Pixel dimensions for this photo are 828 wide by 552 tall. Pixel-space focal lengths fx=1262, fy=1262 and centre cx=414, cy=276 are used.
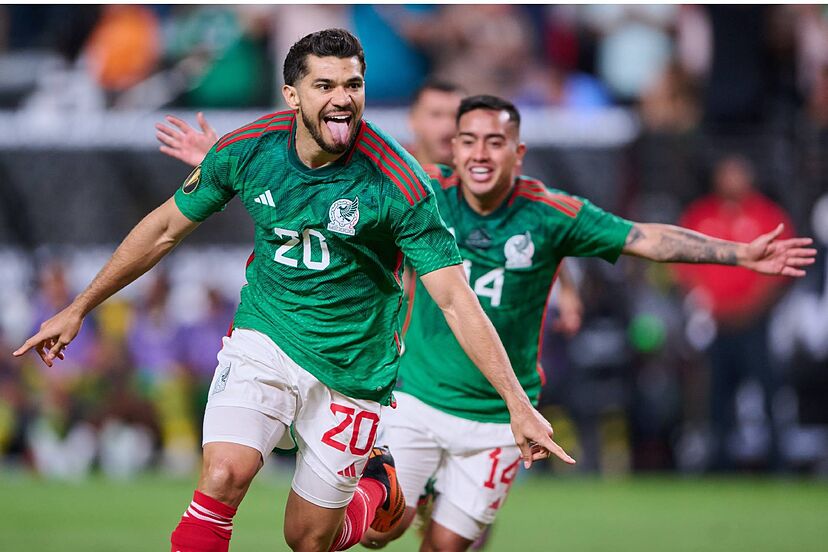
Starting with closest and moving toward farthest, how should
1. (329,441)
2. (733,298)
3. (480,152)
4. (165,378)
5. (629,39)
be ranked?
(329,441) → (480,152) → (733,298) → (165,378) → (629,39)

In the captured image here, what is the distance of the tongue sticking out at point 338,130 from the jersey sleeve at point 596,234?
1695mm

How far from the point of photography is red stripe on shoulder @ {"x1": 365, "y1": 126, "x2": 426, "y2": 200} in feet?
17.7

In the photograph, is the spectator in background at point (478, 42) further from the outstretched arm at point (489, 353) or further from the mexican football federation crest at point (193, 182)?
the outstretched arm at point (489, 353)

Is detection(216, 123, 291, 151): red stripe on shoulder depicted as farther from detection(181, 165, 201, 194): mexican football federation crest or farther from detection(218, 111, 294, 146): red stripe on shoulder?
detection(181, 165, 201, 194): mexican football federation crest

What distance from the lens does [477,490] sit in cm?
671

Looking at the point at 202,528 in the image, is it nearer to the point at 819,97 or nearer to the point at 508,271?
the point at 508,271

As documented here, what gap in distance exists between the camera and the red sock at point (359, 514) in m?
5.90

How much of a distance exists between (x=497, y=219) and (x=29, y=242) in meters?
8.07

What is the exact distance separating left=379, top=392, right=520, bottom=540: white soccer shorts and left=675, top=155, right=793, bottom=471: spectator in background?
6718 mm

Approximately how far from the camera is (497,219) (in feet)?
21.9

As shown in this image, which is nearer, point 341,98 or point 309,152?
point 341,98

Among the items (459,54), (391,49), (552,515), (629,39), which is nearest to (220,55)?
(391,49)

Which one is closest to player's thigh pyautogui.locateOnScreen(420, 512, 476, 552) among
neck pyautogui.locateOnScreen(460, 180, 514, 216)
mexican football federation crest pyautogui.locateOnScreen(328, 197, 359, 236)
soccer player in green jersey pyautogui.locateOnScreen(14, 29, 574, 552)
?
soccer player in green jersey pyautogui.locateOnScreen(14, 29, 574, 552)

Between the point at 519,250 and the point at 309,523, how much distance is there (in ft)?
6.05
